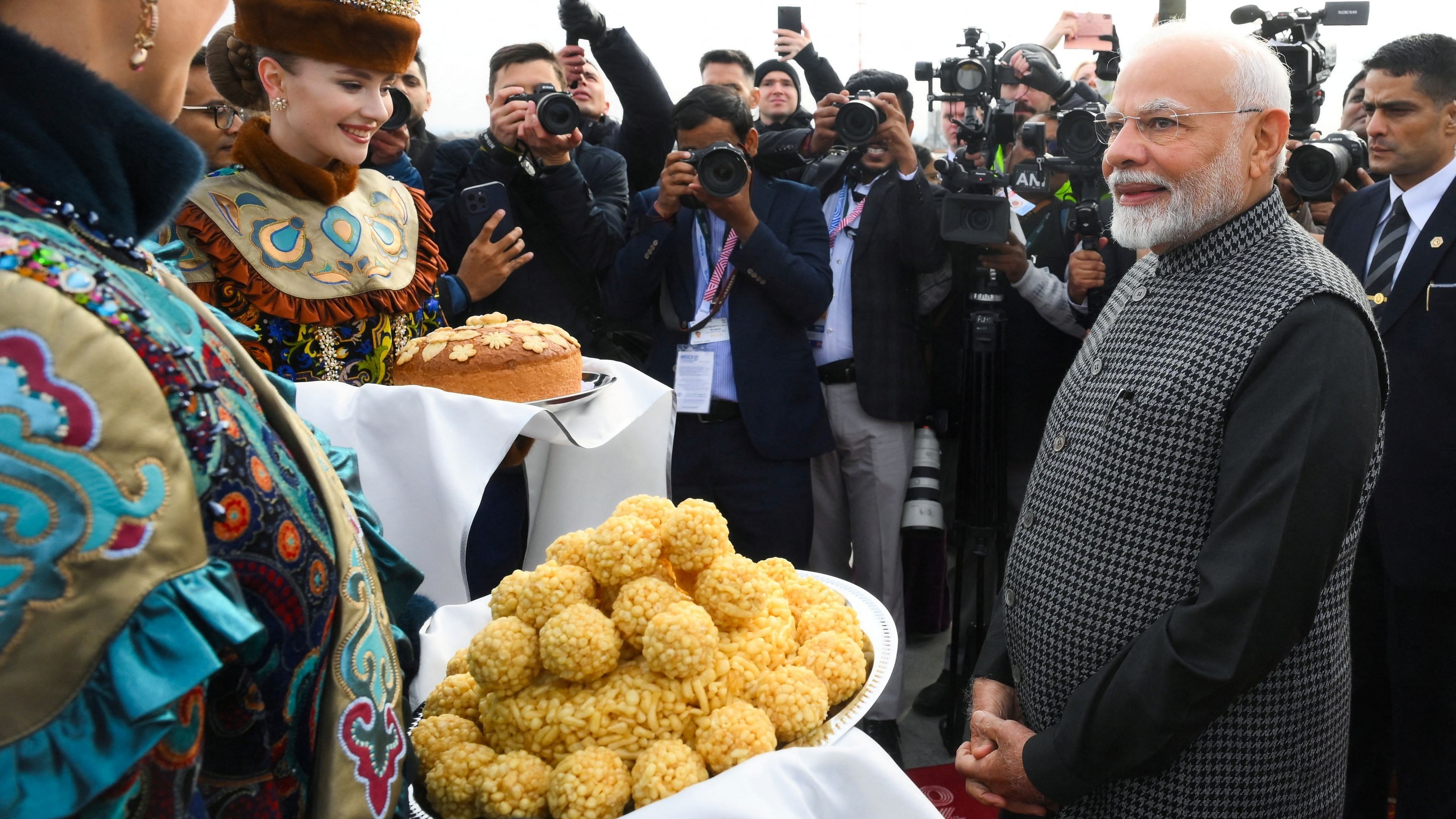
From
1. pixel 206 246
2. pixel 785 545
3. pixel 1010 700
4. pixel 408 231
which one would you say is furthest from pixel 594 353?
pixel 1010 700

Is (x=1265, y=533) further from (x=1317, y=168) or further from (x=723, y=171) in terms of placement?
(x=1317, y=168)

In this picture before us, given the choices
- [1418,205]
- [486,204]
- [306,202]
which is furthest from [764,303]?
[1418,205]

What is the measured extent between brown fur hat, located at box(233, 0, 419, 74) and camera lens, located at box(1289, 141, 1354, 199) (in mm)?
2481

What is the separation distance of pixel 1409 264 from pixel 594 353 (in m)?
2.32

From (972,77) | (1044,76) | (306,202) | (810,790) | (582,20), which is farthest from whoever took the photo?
(1044,76)

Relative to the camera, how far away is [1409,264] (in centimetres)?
264

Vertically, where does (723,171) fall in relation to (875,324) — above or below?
above

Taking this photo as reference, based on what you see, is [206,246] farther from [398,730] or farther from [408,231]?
[398,730]

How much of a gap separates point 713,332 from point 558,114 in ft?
2.56

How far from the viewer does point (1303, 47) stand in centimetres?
282

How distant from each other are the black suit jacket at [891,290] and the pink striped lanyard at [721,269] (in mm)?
424

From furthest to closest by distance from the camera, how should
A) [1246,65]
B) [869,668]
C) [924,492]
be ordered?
[924,492]
[1246,65]
[869,668]

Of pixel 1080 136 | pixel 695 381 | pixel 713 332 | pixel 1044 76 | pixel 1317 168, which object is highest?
pixel 1044 76

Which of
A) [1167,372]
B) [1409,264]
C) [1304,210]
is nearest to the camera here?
[1167,372]
